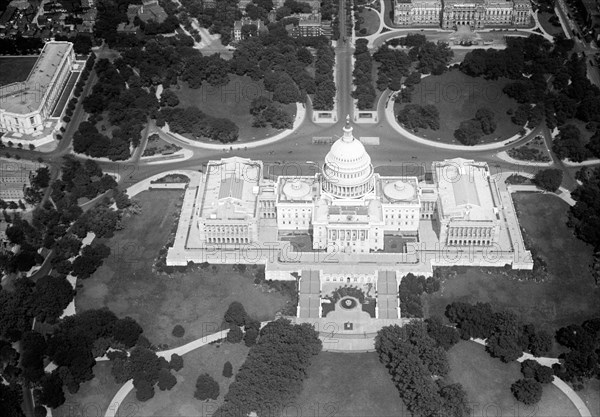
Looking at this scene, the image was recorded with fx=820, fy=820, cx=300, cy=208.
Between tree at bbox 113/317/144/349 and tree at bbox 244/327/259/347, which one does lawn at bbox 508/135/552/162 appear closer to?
tree at bbox 244/327/259/347

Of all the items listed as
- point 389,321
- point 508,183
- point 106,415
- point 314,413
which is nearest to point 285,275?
point 389,321

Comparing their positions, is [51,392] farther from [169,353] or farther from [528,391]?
[528,391]

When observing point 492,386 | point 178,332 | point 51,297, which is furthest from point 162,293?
point 492,386

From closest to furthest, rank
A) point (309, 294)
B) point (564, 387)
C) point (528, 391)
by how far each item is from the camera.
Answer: point (528, 391)
point (564, 387)
point (309, 294)

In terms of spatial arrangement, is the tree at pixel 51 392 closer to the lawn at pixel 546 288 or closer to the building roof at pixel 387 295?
the building roof at pixel 387 295

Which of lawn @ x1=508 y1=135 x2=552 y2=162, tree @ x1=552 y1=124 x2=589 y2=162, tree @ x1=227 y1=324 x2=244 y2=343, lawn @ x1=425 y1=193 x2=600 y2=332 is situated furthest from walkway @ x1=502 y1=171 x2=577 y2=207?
tree @ x1=227 y1=324 x2=244 y2=343

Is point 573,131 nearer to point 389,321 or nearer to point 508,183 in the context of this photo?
point 508,183

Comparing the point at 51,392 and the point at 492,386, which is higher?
the point at 51,392

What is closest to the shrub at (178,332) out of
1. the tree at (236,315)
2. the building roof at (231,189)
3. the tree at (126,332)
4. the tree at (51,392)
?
the tree at (126,332)

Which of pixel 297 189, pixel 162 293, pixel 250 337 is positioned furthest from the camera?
pixel 297 189
